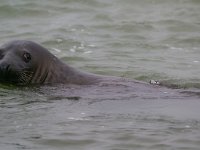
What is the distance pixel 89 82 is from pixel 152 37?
4.30m

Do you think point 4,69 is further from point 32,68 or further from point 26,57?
point 32,68

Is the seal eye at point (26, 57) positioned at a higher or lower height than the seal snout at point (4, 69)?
higher

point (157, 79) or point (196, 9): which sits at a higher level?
point (196, 9)

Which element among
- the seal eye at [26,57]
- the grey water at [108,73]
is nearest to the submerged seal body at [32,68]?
the seal eye at [26,57]

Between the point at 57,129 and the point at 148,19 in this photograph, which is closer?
the point at 57,129

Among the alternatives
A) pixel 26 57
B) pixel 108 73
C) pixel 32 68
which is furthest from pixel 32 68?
pixel 108 73

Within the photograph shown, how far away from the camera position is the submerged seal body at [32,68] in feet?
24.4

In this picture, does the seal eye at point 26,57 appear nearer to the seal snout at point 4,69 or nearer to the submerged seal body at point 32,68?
the submerged seal body at point 32,68

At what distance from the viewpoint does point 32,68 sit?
303 inches

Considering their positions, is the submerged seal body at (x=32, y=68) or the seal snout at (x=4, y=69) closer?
the seal snout at (x=4, y=69)

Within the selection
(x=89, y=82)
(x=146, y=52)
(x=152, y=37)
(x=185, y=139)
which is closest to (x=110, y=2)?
(x=152, y=37)

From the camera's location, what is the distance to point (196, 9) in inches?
539

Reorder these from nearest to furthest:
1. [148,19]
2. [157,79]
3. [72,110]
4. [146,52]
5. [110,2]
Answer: [72,110]
[157,79]
[146,52]
[148,19]
[110,2]

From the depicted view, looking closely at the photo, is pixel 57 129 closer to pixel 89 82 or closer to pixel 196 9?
pixel 89 82
